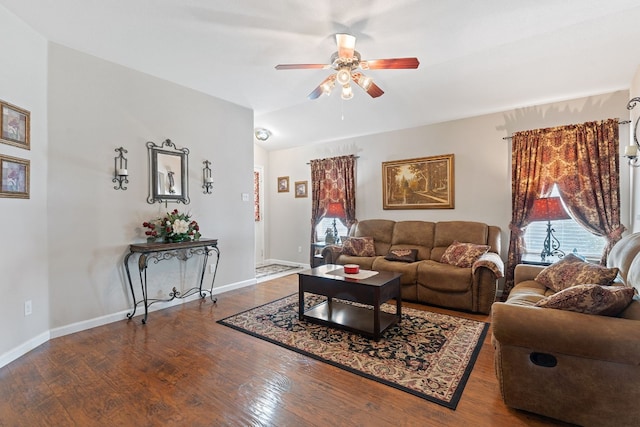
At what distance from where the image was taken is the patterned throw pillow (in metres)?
3.79

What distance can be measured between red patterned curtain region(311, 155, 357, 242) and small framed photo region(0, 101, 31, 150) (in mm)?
4259

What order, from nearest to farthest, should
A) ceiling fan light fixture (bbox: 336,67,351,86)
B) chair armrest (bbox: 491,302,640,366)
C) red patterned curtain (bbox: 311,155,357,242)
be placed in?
chair armrest (bbox: 491,302,640,366) → ceiling fan light fixture (bbox: 336,67,351,86) → red patterned curtain (bbox: 311,155,357,242)

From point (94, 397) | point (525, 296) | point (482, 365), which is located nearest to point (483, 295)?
point (525, 296)

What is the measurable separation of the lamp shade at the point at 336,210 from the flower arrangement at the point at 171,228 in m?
2.75

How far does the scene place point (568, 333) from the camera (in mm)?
1627

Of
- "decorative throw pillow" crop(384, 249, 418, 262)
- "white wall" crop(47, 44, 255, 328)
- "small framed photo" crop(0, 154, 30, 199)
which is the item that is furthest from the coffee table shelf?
"small framed photo" crop(0, 154, 30, 199)

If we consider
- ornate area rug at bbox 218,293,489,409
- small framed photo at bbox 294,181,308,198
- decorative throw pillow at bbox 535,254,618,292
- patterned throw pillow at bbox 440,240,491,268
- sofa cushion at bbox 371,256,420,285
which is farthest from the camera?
small framed photo at bbox 294,181,308,198

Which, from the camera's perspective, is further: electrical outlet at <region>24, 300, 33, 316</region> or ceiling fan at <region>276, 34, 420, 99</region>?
electrical outlet at <region>24, 300, 33, 316</region>

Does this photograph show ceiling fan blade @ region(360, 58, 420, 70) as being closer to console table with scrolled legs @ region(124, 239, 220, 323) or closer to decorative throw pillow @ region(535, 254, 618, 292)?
decorative throw pillow @ region(535, 254, 618, 292)

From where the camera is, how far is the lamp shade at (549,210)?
3434mm

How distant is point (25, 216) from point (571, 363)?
4.18m

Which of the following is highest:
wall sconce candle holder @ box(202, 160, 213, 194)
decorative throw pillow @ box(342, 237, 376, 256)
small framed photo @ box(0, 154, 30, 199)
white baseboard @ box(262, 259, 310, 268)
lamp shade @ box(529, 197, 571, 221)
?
wall sconce candle holder @ box(202, 160, 213, 194)

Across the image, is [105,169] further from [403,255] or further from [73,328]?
[403,255]

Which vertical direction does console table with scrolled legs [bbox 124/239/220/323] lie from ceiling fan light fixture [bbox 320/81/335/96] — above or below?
below
